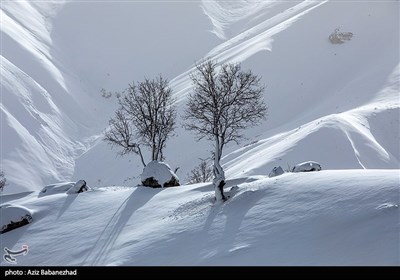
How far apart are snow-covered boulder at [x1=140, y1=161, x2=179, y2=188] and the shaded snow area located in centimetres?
272

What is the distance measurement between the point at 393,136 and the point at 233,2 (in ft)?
252

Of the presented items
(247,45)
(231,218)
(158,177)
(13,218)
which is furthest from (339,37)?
(13,218)

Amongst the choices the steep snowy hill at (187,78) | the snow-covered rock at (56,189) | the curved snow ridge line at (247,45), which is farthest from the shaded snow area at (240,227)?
the curved snow ridge line at (247,45)

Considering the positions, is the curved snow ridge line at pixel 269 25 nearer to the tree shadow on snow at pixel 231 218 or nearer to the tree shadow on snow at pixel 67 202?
the tree shadow on snow at pixel 67 202

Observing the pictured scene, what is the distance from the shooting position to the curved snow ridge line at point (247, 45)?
63.4m

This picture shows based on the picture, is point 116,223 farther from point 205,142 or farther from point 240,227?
point 205,142

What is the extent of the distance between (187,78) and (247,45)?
31.6 feet

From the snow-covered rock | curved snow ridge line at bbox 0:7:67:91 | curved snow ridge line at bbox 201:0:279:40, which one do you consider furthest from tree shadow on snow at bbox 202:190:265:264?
curved snow ridge line at bbox 201:0:279:40

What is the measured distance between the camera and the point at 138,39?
9038 cm

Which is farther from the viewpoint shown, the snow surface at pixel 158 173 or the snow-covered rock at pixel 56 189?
the snow-covered rock at pixel 56 189

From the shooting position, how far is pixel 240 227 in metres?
17.6

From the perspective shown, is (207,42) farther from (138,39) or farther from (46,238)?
(46,238)

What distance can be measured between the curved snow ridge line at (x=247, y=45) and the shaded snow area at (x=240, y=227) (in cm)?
3453

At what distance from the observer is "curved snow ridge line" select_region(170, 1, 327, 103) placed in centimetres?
6344
